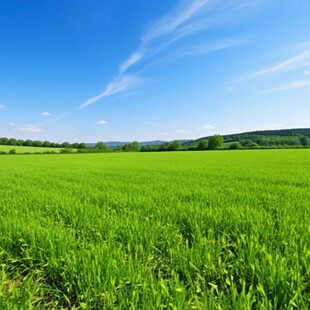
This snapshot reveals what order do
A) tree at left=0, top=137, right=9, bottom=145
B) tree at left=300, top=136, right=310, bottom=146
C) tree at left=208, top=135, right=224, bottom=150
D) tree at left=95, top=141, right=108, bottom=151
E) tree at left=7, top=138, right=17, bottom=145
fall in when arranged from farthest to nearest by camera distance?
tree at left=300, top=136, right=310, bottom=146
tree at left=95, top=141, right=108, bottom=151
tree at left=7, top=138, right=17, bottom=145
tree at left=0, top=137, right=9, bottom=145
tree at left=208, top=135, right=224, bottom=150

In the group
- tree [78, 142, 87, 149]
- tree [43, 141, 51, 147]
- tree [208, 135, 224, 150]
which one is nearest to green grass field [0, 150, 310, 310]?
tree [208, 135, 224, 150]

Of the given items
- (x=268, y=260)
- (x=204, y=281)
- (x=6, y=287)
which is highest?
(x=268, y=260)

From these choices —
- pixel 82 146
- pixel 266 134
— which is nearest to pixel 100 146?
pixel 82 146

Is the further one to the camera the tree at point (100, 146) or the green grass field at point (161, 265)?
the tree at point (100, 146)

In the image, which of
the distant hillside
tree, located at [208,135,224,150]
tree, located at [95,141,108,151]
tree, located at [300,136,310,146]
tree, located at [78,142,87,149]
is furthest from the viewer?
the distant hillside

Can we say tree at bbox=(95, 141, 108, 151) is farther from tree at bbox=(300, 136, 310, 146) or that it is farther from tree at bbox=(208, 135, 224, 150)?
tree at bbox=(300, 136, 310, 146)

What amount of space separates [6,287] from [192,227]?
2628 millimetres

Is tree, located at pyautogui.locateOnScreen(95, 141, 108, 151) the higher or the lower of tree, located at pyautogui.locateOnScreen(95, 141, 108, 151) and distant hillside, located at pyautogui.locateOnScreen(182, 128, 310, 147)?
the lower

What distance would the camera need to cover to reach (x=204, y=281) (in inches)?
82.5

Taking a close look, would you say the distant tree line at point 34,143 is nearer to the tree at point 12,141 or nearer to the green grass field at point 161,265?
the tree at point 12,141

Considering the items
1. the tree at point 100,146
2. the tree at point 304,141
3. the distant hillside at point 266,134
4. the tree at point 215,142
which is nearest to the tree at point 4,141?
the tree at point 100,146

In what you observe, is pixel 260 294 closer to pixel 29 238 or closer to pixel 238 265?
pixel 238 265

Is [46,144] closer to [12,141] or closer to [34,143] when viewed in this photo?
[34,143]

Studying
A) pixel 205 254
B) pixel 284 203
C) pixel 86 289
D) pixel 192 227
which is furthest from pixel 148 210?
pixel 284 203
